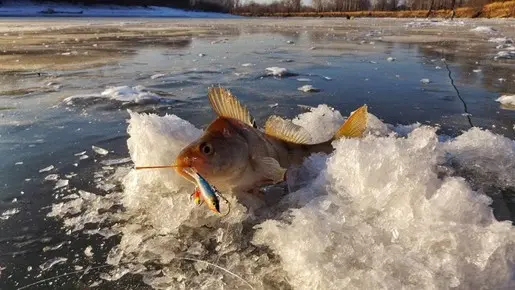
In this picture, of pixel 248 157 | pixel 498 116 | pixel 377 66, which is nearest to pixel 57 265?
pixel 248 157

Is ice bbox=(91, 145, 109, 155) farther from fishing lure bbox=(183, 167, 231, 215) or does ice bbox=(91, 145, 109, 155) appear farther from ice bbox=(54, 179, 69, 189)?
fishing lure bbox=(183, 167, 231, 215)

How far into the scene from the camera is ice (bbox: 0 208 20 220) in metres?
2.15

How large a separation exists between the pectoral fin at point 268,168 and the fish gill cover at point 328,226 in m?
0.19

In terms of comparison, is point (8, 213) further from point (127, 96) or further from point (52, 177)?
point (127, 96)

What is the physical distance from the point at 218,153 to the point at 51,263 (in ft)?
2.78

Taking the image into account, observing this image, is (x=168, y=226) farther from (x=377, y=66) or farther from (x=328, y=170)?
(x=377, y=66)

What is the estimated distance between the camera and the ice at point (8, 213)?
2146 mm

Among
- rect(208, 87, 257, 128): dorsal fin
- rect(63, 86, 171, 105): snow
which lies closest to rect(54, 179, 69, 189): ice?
rect(208, 87, 257, 128): dorsal fin

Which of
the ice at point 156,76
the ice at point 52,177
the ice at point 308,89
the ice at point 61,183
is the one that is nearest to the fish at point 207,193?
the ice at point 61,183

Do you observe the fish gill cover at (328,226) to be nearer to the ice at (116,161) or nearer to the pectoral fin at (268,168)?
the pectoral fin at (268,168)

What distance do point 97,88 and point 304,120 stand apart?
3348mm

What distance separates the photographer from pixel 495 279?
1452 mm

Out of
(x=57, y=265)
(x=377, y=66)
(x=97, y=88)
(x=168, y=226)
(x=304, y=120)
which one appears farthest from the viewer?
(x=377, y=66)

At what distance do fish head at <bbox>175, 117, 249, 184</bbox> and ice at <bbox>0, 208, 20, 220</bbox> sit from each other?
3.53 ft
